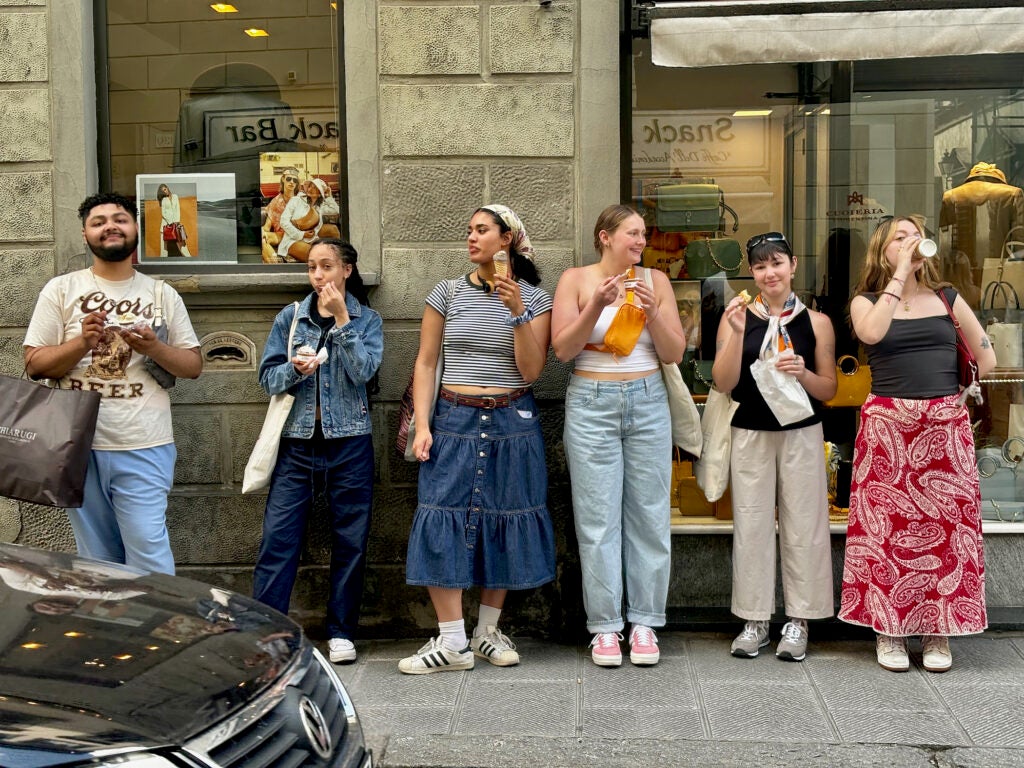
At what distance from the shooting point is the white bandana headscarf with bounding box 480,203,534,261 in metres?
5.25

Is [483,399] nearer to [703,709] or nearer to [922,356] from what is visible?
[703,709]

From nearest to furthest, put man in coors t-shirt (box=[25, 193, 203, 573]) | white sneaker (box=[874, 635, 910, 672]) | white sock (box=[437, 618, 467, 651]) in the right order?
man in coors t-shirt (box=[25, 193, 203, 573]) < white sneaker (box=[874, 635, 910, 672]) < white sock (box=[437, 618, 467, 651])

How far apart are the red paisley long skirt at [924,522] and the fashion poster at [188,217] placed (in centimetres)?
335

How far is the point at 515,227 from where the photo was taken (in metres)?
5.29

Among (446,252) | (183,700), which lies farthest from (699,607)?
(183,700)

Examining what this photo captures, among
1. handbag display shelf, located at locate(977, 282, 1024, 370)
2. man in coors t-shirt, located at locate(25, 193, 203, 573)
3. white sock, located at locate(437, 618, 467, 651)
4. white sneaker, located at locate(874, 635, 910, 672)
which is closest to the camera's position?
man in coors t-shirt, located at locate(25, 193, 203, 573)

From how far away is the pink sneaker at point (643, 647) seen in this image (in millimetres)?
5316

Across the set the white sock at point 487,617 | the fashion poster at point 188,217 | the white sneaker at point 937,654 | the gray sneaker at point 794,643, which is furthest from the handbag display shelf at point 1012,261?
the fashion poster at point 188,217

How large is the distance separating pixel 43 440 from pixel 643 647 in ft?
8.86

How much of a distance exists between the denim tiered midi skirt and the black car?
177 centimetres

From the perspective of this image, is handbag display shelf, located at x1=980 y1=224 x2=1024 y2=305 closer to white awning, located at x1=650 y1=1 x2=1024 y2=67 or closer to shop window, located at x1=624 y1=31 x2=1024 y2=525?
shop window, located at x1=624 y1=31 x2=1024 y2=525

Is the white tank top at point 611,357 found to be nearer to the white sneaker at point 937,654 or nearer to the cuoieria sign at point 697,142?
the cuoieria sign at point 697,142

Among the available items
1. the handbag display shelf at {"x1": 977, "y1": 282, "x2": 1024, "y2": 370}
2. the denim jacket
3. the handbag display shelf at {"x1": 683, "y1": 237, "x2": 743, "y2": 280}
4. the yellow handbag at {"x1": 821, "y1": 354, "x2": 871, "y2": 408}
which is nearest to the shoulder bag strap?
the denim jacket

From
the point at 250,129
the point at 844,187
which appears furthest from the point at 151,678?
the point at 844,187
